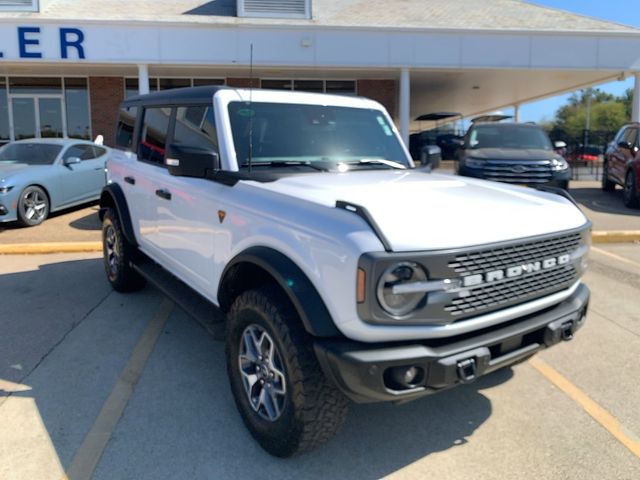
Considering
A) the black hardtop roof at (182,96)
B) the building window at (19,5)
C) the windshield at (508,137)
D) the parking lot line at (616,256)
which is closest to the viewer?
the black hardtop roof at (182,96)

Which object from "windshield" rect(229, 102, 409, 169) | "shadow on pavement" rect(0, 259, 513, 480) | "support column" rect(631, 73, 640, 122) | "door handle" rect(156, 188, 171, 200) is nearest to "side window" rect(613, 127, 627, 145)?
"support column" rect(631, 73, 640, 122)

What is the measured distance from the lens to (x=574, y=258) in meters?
3.21

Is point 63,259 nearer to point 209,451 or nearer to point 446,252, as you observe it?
point 209,451

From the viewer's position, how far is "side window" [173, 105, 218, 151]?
12.5ft

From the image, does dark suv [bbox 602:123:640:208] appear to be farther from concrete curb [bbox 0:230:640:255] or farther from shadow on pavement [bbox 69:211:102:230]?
shadow on pavement [bbox 69:211:102:230]

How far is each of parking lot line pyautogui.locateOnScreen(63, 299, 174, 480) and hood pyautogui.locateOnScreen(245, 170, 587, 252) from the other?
163cm

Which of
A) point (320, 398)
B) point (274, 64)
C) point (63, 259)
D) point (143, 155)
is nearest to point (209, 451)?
point (320, 398)

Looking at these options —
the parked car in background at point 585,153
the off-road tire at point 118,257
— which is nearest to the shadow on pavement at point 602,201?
the parked car in background at point 585,153

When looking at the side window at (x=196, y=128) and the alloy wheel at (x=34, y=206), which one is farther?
the alloy wheel at (x=34, y=206)

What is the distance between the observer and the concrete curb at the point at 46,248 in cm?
779

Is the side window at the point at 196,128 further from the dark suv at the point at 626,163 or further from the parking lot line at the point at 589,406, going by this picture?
the dark suv at the point at 626,163

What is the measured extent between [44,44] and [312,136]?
13.6 metres

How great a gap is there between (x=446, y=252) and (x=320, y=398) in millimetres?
899

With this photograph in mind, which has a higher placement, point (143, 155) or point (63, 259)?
point (143, 155)
